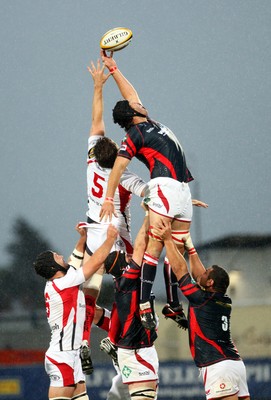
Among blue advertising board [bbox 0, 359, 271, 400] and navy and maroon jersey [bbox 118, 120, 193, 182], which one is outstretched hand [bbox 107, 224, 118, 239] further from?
blue advertising board [bbox 0, 359, 271, 400]

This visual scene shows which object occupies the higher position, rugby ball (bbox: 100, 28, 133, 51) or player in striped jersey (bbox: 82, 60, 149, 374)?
rugby ball (bbox: 100, 28, 133, 51)

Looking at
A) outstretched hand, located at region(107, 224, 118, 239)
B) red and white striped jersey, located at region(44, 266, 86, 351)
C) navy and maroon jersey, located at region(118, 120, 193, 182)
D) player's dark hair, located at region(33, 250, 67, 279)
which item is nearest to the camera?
navy and maroon jersey, located at region(118, 120, 193, 182)

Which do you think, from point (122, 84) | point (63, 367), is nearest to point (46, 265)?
point (63, 367)

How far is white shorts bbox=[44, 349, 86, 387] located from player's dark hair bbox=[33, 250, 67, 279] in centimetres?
62

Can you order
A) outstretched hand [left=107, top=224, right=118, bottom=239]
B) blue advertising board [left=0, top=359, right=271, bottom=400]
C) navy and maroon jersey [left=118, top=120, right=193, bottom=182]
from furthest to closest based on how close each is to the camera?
blue advertising board [left=0, top=359, right=271, bottom=400]
outstretched hand [left=107, top=224, right=118, bottom=239]
navy and maroon jersey [left=118, top=120, right=193, bottom=182]

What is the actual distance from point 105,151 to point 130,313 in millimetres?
1230

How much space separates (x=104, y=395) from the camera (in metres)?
12.5

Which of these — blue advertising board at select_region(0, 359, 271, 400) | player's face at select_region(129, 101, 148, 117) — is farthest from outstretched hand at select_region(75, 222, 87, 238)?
blue advertising board at select_region(0, 359, 271, 400)

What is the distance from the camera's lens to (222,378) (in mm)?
6512

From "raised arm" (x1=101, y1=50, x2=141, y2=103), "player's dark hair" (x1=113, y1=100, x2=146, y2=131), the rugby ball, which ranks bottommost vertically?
"player's dark hair" (x1=113, y1=100, x2=146, y2=131)

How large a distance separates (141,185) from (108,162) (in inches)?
15.1

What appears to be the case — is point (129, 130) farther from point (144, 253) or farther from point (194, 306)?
point (194, 306)

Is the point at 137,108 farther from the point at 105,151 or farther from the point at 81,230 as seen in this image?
the point at 81,230

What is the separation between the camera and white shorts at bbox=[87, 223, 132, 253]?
7.24 m
